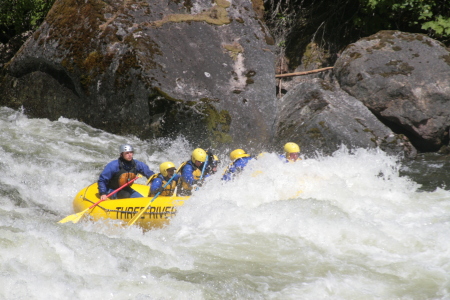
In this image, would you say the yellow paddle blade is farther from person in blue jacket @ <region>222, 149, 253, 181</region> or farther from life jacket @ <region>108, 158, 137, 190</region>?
person in blue jacket @ <region>222, 149, 253, 181</region>

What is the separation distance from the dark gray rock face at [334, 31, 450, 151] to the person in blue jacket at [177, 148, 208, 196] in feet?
13.2

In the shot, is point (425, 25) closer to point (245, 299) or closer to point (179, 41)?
point (179, 41)

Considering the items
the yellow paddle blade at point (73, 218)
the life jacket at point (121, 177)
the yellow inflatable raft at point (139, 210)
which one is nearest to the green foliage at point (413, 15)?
the life jacket at point (121, 177)

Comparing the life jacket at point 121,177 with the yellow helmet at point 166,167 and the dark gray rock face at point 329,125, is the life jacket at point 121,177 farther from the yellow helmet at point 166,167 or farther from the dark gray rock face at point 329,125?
the dark gray rock face at point 329,125

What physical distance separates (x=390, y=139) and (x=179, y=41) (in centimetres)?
436

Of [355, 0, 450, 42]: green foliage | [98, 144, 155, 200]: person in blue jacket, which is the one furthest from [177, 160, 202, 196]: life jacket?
[355, 0, 450, 42]: green foliage

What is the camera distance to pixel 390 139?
882 centimetres

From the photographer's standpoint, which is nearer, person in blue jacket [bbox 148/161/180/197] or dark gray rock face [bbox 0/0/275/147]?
person in blue jacket [bbox 148/161/180/197]

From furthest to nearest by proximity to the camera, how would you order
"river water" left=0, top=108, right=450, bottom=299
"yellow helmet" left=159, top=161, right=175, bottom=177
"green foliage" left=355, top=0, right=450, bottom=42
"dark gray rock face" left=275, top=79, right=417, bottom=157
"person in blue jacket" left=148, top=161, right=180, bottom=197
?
"green foliage" left=355, top=0, right=450, bottom=42 → "dark gray rock face" left=275, top=79, right=417, bottom=157 → "yellow helmet" left=159, top=161, right=175, bottom=177 → "person in blue jacket" left=148, top=161, right=180, bottom=197 → "river water" left=0, top=108, right=450, bottom=299

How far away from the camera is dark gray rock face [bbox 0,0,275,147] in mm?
9031

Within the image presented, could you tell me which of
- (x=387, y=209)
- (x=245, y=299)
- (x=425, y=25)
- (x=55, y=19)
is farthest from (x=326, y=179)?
(x=55, y=19)

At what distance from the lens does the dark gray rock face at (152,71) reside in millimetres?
9031

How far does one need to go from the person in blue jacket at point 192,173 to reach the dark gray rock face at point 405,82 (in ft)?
13.2

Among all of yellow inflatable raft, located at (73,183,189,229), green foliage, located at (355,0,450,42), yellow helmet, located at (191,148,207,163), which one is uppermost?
green foliage, located at (355,0,450,42)
